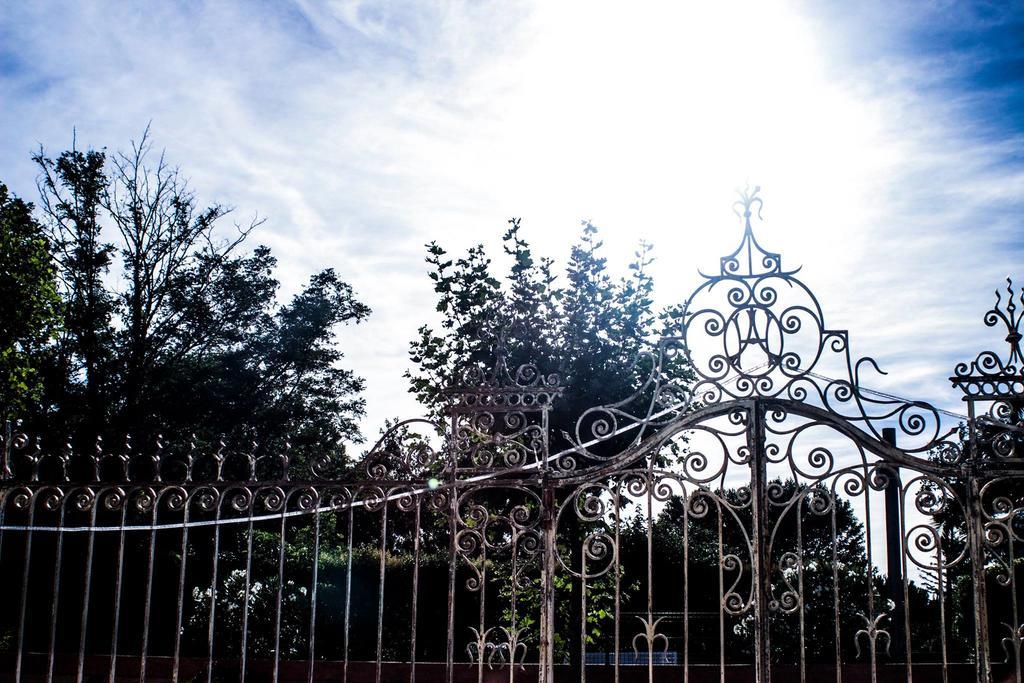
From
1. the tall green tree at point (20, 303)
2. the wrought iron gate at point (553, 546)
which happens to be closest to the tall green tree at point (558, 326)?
the wrought iron gate at point (553, 546)

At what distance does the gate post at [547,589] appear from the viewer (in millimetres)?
6504

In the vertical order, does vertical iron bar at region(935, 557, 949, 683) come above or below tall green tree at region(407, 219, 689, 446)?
below

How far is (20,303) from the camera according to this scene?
14.7 meters

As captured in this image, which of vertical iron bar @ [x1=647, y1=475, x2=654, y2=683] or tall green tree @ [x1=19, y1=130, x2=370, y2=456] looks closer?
vertical iron bar @ [x1=647, y1=475, x2=654, y2=683]

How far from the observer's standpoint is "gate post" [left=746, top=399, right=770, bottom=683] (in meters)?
6.32

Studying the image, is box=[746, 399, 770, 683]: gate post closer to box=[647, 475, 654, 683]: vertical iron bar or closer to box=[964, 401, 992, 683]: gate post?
box=[647, 475, 654, 683]: vertical iron bar

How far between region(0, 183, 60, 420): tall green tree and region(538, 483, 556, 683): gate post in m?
10.7

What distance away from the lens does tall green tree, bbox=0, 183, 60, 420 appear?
14.6 meters

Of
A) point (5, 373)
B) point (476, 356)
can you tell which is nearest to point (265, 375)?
point (5, 373)

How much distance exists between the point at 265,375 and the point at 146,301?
120 inches

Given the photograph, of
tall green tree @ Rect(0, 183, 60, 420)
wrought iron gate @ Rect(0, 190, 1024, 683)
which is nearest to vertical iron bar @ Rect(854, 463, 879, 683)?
wrought iron gate @ Rect(0, 190, 1024, 683)

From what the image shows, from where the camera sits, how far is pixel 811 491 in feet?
21.4

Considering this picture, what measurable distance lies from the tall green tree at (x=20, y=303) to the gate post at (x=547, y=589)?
1068 centimetres

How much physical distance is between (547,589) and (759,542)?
4.83 feet
